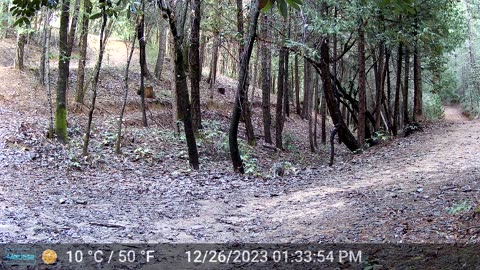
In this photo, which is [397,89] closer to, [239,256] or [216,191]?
[216,191]

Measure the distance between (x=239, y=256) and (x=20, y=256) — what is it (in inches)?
101

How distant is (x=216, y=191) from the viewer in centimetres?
979

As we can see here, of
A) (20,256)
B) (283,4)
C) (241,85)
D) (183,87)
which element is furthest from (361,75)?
(283,4)

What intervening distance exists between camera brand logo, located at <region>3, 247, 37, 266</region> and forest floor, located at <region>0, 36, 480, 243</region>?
41cm

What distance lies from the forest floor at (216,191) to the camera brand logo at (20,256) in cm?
41

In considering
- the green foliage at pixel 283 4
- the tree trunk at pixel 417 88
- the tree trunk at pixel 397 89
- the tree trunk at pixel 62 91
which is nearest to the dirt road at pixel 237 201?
the tree trunk at pixel 62 91

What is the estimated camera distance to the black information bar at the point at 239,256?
4.30 meters

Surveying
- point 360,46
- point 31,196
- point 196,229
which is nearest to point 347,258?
point 196,229

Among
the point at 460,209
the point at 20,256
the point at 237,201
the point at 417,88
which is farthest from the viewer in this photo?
the point at 417,88

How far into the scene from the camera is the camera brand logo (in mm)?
4710

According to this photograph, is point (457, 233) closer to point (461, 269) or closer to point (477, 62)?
point (461, 269)

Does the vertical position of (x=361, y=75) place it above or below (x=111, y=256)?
above

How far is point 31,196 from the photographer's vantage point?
8109mm

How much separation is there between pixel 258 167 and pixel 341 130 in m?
4.27
